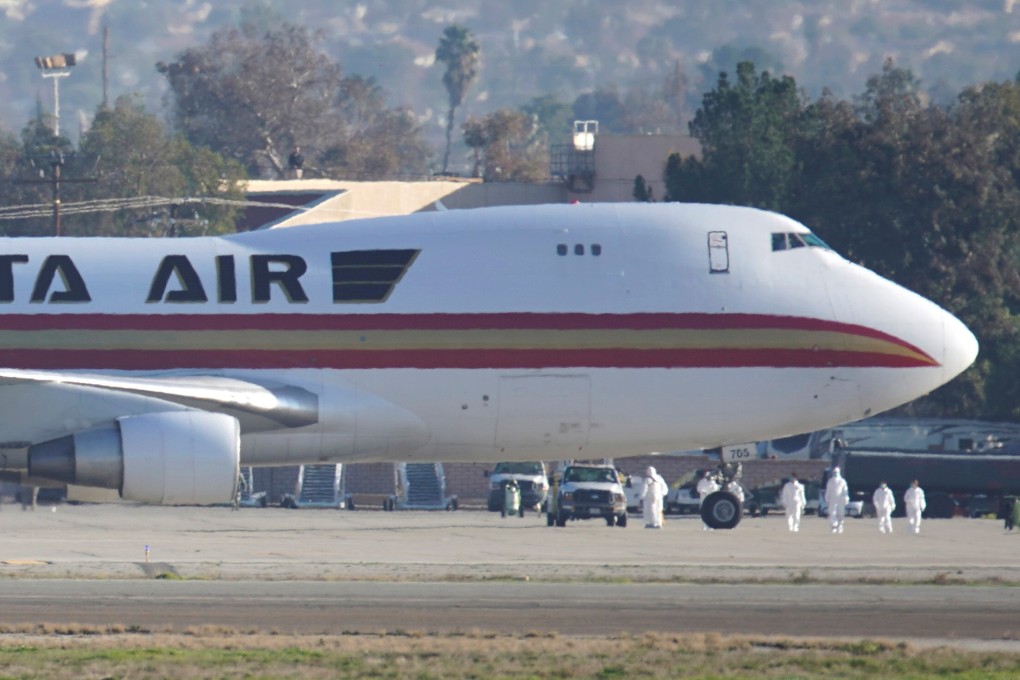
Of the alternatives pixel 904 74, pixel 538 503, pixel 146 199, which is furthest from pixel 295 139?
pixel 538 503

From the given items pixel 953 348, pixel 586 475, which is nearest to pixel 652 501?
pixel 586 475

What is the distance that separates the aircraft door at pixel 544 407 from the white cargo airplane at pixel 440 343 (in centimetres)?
3

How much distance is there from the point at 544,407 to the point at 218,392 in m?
5.03

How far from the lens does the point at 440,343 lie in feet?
88.2

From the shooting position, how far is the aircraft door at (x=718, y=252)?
27.8 metres

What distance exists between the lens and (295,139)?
167m

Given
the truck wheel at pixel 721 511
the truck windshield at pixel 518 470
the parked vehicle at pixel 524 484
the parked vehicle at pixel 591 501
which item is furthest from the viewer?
the truck windshield at pixel 518 470

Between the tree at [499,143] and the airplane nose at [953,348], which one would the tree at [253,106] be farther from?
the airplane nose at [953,348]

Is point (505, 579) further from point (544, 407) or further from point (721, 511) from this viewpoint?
point (721, 511)

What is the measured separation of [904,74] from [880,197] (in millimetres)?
104359

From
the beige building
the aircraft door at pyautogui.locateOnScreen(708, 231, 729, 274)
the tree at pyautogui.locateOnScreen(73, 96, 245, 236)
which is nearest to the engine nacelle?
the aircraft door at pyautogui.locateOnScreen(708, 231, 729, 274)

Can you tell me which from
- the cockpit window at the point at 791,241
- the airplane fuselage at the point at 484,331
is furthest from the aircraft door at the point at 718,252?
the cockpit window at the point at 791,241

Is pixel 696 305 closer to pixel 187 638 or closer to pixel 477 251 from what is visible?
pixel 477 251

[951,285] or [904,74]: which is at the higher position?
[904,74]
